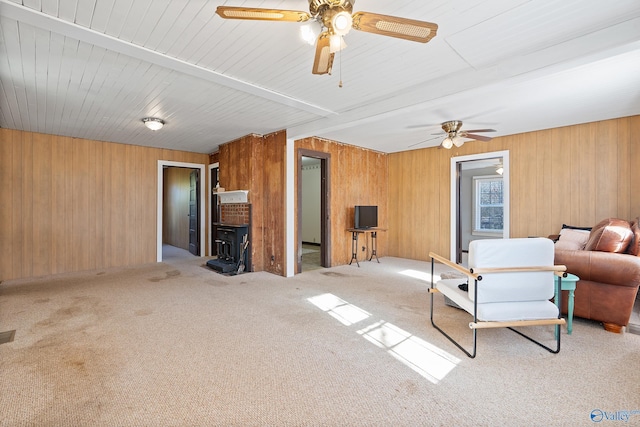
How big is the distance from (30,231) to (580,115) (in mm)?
9246

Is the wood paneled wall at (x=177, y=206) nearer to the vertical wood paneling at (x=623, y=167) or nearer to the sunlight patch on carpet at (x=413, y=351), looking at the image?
the sunlight patch on carpet at (x=413, y=351)

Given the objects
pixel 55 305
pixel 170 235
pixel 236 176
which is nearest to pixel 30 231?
pixel 55 305

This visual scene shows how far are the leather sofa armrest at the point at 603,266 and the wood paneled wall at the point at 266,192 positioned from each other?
3.87 metres

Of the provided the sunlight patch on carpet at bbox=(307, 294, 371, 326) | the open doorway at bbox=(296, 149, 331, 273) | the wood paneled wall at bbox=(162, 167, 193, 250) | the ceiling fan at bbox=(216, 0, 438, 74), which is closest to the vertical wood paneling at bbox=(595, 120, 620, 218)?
the sunlight patch on carpet at bbox=(307, 294, 371, 326)

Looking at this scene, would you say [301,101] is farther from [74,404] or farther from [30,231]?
[30,231]

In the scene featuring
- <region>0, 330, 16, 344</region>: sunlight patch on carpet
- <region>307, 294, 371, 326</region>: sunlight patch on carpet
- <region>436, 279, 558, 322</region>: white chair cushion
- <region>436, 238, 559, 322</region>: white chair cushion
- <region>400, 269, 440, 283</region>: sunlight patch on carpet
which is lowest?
<region>307, 294, 371, 326</region>: sunlight patch on carpet

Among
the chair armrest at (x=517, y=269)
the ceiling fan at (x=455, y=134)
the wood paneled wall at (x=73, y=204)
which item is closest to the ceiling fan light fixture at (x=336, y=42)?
the chair armrest at (x=517, y=269)

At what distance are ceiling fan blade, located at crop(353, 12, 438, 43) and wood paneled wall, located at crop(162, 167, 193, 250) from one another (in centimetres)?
753

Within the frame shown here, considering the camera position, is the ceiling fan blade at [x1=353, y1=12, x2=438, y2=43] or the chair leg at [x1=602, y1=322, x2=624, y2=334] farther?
the chair leg at [x1=602, y1=322, x2=624, y2=334]

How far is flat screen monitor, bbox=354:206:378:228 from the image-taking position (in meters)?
6.10

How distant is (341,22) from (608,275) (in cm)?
321

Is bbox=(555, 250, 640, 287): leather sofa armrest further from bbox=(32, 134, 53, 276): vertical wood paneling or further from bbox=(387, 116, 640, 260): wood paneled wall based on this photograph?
bbox=(32, 134, 53, 276): vertical wood paneling

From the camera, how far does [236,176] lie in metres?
5.81

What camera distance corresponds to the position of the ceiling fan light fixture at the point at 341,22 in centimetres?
155
